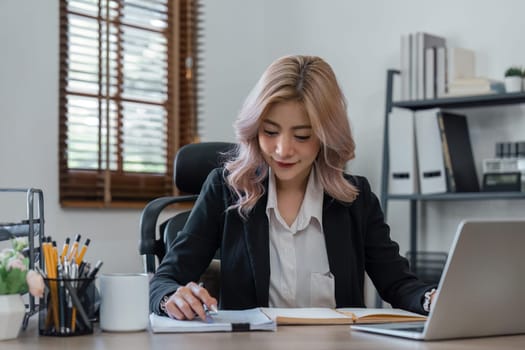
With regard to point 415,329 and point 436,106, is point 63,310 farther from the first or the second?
point 436,106

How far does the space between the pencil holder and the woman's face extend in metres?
0.62

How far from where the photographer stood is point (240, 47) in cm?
420

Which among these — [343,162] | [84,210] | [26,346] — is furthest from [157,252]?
[26,346]

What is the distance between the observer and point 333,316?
1489 millimetres

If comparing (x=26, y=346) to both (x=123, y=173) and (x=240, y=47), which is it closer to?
(x=123, y=173)

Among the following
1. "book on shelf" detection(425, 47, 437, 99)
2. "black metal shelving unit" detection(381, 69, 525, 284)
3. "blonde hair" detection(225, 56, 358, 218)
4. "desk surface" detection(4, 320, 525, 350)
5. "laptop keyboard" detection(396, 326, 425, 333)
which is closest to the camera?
"desk surface" detection(4, 320, 525, 350)

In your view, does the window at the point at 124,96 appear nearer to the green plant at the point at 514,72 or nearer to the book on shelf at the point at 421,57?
the book on shelf at the point at 421,57

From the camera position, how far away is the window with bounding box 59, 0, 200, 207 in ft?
11.3

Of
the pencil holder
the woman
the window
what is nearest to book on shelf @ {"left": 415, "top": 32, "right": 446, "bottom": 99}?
the window

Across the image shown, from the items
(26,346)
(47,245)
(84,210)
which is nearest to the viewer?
(26,346)

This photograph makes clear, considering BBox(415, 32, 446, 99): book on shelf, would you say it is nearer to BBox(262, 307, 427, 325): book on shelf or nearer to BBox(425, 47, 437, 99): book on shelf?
BBox(425, 47, 437, 99): book on shelf

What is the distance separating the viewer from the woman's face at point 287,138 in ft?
5.88

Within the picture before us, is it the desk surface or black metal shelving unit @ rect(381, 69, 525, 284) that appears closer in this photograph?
the desk surface

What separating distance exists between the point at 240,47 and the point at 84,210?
Result: 124 centimetres
